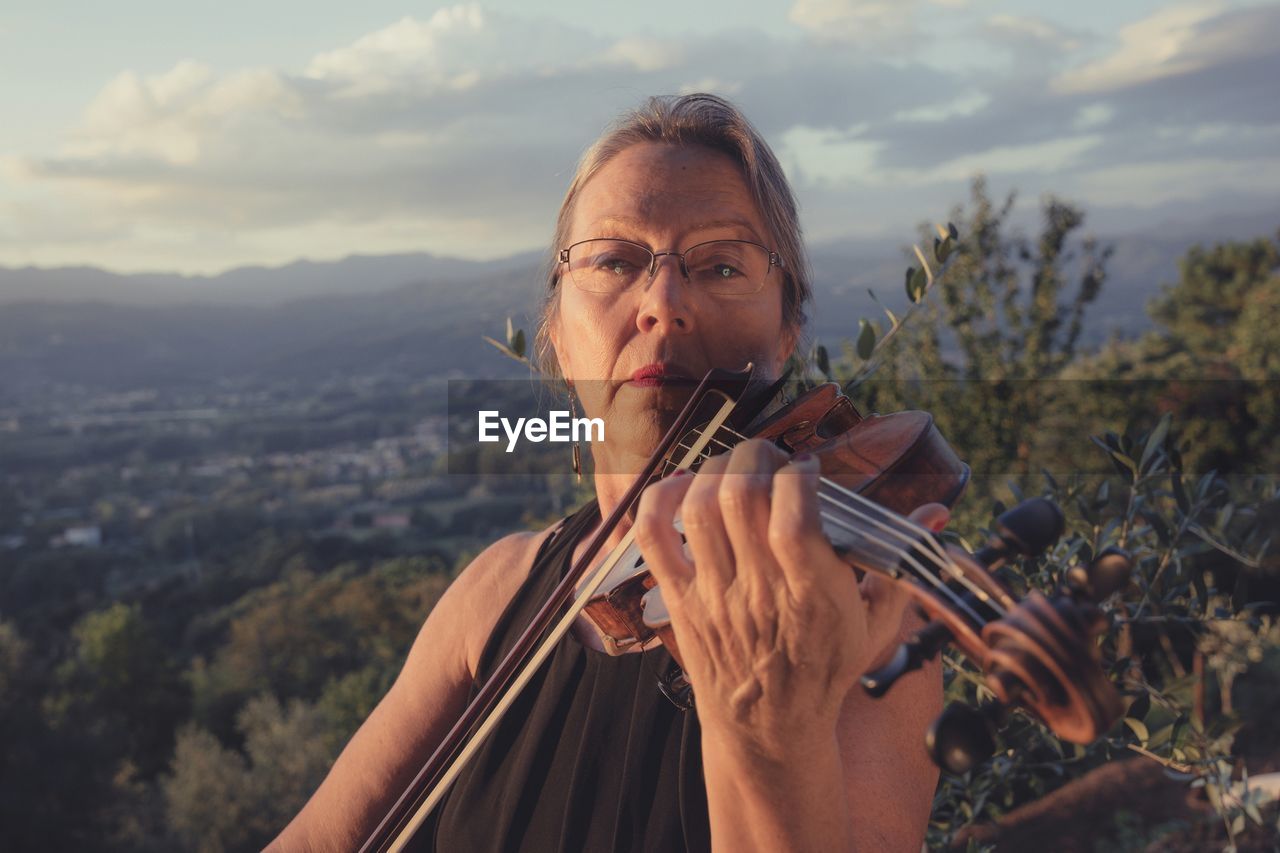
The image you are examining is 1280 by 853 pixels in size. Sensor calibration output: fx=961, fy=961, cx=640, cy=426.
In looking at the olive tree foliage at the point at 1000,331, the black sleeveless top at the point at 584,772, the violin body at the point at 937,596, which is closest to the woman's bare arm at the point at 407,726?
the black sleeveless top at the point at 584,772

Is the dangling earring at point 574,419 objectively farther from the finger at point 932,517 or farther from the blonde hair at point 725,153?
the finger at point 932,517

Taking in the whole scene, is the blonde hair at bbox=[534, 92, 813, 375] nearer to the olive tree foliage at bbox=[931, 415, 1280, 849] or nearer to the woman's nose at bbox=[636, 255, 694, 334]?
the woman's nose at bbox=[636, 255, 694, 334]

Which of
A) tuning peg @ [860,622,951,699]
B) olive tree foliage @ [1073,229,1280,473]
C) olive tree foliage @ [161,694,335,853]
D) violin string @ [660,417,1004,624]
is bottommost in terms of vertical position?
olive tree foliage @ [161,694,335,853]

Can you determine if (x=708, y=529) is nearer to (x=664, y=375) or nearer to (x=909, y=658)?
(x=909, y=658)

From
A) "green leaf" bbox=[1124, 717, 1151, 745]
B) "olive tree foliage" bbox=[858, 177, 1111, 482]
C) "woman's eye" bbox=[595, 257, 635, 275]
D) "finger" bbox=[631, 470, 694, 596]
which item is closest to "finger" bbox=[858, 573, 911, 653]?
"finger" bbox=[631, 470, 694, 596]

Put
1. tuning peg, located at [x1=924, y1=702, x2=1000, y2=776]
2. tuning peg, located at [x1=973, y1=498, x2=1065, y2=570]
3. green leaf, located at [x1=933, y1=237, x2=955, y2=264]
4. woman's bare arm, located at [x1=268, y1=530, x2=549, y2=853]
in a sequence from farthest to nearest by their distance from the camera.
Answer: green leaf, located at [x1=933, y1=237, x2=955, y2=264] < woman's bare arm, located at [x1=268, y1=530, x2=549, y2=853] < tuning peg, located at [x1=973, y1=498, x2=1065, y2=570] < tuning peg, located at [x1=924, y1=702, x2=1000, y2=776]

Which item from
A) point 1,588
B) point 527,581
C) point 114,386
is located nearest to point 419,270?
point 114,386
